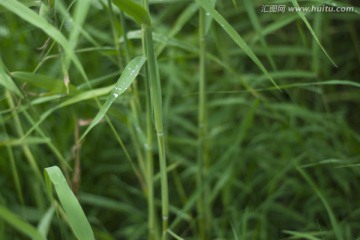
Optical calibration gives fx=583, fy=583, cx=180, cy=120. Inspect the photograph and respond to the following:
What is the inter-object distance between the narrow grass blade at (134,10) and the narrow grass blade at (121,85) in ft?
0.22

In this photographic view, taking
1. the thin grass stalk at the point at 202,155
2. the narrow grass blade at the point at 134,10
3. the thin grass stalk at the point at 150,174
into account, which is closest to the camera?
the narrow grass blade at the point at 134,10

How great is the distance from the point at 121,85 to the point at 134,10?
4.2 inches

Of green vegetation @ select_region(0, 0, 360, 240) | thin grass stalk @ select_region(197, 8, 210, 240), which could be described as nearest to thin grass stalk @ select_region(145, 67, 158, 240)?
green vegetation @ select_region(0, 0, 360, 240)

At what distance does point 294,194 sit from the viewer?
59.6 inches

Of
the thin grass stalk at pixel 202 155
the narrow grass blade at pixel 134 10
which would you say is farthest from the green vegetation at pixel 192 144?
the narrow grass blade at pixel 134 10

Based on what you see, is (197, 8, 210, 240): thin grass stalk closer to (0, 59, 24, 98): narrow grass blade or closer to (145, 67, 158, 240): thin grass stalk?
(145, 67, 158, 240): thin grass stalk

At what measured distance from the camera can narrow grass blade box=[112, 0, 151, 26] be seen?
757 mm

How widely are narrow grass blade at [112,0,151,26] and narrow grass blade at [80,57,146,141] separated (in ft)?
0.22

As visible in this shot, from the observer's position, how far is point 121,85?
31.9 inches

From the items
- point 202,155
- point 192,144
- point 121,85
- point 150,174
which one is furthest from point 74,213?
point 192,144

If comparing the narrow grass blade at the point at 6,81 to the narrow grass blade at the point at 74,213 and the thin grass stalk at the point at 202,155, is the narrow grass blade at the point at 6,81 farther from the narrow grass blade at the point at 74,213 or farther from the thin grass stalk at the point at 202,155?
the thin grass stalk at the point at 202,155

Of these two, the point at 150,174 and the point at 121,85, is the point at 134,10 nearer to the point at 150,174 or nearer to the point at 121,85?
the point at 121,85

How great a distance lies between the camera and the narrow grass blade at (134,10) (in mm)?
Answer: 757

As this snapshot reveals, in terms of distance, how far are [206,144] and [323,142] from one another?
13.8 inches
